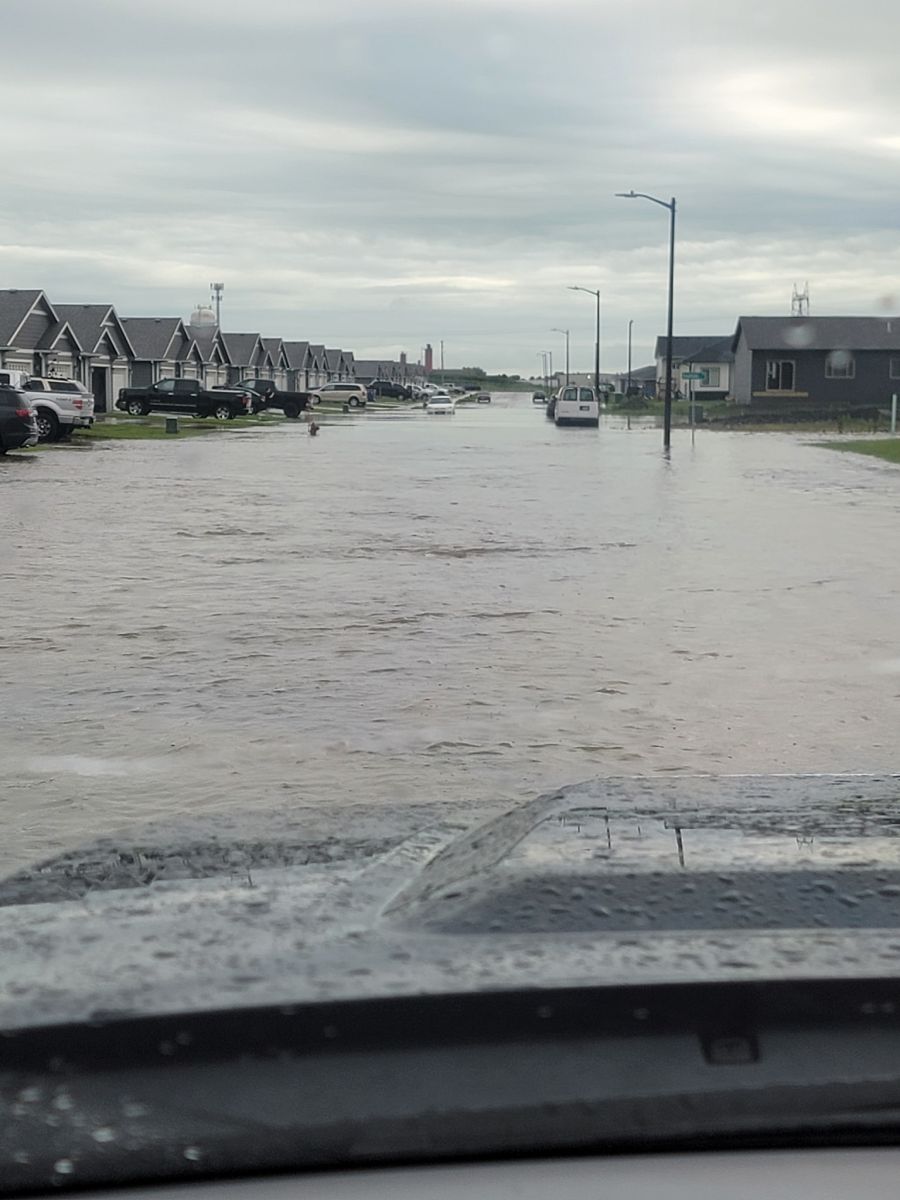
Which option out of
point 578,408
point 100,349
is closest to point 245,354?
point 100,349

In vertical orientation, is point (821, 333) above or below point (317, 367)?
above

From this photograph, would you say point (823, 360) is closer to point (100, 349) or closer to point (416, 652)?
point (100, 349)

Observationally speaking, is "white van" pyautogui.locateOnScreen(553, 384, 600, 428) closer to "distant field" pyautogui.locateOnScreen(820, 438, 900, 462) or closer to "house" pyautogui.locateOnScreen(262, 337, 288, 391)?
"distant field" pyautogui.locateOnScreen(820, 438, 900, 462)

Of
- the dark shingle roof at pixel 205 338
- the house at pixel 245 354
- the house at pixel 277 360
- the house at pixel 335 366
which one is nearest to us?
the dark shingle roof at pixel 205 338

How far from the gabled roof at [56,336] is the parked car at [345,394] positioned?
105 ft

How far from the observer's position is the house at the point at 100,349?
77.8 meters

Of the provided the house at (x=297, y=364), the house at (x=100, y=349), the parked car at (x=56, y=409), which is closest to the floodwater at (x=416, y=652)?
the parked car at (x=56, y=409)

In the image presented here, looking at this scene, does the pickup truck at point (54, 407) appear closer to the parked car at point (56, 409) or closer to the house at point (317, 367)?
the parked car at point (56, 409)

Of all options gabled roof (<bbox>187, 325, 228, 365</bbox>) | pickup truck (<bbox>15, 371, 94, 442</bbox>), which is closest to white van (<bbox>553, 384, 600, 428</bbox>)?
pickup truck (<bbox>15, 371, 94, 442</bbox>)

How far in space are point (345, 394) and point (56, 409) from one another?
211 feet

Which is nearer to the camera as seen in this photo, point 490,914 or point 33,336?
point 490,914

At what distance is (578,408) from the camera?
70000mm

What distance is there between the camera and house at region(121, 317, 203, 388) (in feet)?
302

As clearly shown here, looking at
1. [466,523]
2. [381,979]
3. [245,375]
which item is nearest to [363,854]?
[381,979]
